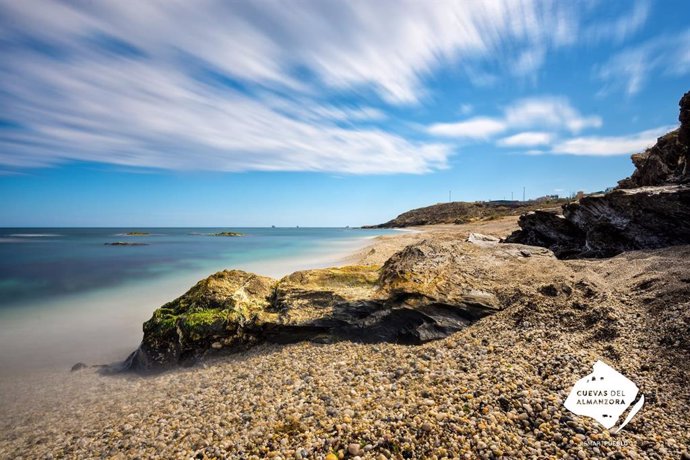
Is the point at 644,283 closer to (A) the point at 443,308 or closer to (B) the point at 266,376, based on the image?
(A) the point at 443,308

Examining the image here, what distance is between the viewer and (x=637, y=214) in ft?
38.7

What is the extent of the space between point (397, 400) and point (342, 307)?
3656 millimetres

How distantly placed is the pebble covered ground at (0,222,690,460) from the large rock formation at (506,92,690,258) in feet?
13.5

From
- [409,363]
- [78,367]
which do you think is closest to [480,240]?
[409,363]

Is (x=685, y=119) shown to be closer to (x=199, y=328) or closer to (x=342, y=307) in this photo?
(x=342, y=307)

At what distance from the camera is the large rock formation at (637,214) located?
1091 cm

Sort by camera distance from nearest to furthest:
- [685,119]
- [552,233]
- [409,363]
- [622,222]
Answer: [409,363] < [685,119] < [622,222] < [552,233]

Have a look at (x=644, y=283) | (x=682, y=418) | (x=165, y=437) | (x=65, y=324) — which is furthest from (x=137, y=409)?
(x=644, y=283)

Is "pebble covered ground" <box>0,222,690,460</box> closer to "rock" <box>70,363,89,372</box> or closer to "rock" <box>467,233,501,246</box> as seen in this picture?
"rock" <box>70,363,89,372</box>

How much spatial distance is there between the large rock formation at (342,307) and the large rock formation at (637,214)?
467 centimetres

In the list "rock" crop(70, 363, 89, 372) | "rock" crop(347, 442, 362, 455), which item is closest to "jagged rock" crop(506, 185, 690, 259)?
"rock" crop(347, 442, 362, 455)

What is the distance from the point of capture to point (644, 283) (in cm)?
761

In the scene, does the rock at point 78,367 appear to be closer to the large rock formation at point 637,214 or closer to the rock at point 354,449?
the rock at point 354,449

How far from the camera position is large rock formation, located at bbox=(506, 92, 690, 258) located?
35.8ft
